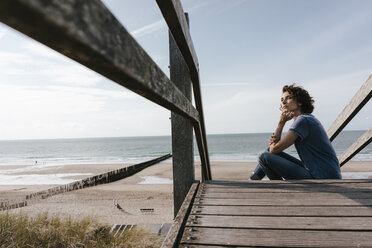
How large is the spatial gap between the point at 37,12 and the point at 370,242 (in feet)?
5.36

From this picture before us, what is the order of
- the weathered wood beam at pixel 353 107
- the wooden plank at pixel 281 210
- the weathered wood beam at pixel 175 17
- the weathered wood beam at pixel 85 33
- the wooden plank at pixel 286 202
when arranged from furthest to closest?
the weathered wood beam at pixel 353 107 → the wooden plank at pixel 286 202 → the wooden plank at pixel 281 210 → the weathered wood beam at pixel 175 17 → the weathered wood beam at pixel 85 33

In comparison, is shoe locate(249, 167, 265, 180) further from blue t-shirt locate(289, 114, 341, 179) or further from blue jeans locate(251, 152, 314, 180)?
blue t-shirt locate(289, 114, 341, 179)

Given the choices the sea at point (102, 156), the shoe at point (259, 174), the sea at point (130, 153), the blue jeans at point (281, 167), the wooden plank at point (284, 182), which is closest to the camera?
the wooden plank at point (284, 182)

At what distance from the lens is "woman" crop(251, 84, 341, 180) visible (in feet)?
8.16

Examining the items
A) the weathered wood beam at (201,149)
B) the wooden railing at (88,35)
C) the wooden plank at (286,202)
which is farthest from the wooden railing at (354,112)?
the wooden railing at (88,35)

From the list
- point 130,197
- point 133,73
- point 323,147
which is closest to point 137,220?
point 130,197

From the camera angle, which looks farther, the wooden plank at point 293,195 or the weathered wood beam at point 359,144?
the weathered wood beam at point 359,144

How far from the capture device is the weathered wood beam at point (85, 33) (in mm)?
291

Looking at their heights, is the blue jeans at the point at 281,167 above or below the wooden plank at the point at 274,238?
above

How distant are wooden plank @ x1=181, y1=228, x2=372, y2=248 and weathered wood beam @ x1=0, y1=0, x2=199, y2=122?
1.04 m

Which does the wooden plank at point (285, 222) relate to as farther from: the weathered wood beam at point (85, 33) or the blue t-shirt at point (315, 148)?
the weathered wood beam at point (85, 33)

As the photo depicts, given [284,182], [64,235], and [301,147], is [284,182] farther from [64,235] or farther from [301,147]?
[64,235]

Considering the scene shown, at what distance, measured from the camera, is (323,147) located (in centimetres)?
247

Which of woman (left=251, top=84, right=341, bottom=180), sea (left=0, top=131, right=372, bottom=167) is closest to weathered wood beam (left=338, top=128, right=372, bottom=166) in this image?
woman (left=251, top=84, right=341, bottom=180)
